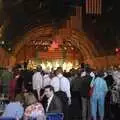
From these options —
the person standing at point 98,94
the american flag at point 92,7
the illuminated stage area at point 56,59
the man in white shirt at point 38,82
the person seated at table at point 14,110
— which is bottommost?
the person seated at table at point 14,110

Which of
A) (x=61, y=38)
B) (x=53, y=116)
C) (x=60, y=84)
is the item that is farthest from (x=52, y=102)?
(x=61, y=38)

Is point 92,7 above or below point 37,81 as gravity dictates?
above

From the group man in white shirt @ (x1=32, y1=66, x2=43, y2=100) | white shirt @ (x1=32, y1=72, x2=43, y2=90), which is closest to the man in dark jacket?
man in white shirt @ (x1=32, y1=66, x2=43, y2=100)

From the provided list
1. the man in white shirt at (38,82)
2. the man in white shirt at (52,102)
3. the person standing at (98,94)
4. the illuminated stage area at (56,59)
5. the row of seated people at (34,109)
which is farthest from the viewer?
the illuminated stage area at (56,59)

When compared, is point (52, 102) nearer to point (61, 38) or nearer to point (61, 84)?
point (61, 84)

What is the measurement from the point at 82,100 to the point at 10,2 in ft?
60.1

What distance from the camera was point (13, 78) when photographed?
19.8 meters

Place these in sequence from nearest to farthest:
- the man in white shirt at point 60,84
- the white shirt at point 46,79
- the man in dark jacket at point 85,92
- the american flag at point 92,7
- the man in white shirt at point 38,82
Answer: the man in white shirt at point 60,84 → the man in dark jacket at point 85,92 → the white shirt at point 46,79 → the man in white shirt at point 38,82 → the american flag at point 92,7

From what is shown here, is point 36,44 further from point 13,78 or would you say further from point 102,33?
point 13,78

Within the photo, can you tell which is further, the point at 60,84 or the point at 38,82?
the point at 38,82

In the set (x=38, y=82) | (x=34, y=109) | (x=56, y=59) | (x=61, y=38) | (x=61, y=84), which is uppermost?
(x=61, y=38)

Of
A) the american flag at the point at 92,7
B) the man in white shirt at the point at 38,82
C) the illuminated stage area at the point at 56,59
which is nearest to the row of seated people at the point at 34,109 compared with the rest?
the man in white shirt at the point at 38,82

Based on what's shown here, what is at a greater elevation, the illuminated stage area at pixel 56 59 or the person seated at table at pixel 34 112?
the illuminated stage area at pixel 56 59

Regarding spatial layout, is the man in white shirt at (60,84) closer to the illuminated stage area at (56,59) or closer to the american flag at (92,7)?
the american flag at (92,7)
